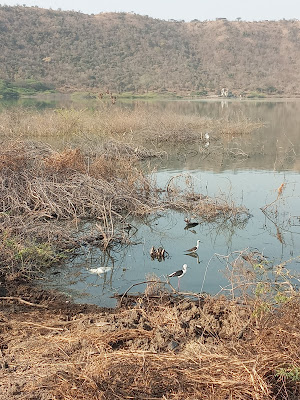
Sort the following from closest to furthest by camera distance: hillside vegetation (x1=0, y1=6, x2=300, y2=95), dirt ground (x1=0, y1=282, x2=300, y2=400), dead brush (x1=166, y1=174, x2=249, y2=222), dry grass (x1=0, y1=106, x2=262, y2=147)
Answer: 1. dirt ground (x1=0, y1=282, x2=300, y2=400)
2. dead brush (x1=166, y1=174, x2=249, y2=222)
3. dry grass (x1=0, y1=106, x2=262, y2=147)
4. hillside vegetation (x1=0, y1=6, x2=300, y2=95)

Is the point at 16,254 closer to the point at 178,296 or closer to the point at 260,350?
the point at 178,296

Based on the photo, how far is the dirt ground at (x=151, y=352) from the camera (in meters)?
3.26

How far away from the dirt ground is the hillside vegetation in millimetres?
50681

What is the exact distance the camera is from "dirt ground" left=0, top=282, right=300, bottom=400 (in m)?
3.26

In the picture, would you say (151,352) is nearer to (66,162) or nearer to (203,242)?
(203,242)

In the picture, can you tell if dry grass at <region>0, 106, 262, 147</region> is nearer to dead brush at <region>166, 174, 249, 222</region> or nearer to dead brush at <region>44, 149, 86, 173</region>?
dead brush at <region>44, 149, 86, 173</region>

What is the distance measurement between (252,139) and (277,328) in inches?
733

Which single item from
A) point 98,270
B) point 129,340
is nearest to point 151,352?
point 129,340

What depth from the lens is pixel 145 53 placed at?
71250 millimetres

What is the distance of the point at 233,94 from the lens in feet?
201

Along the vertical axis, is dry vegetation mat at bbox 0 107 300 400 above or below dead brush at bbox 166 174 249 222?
above

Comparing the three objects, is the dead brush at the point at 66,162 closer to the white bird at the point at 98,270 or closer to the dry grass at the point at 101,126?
the white bird at the point at 98,270

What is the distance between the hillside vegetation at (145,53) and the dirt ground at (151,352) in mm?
50681

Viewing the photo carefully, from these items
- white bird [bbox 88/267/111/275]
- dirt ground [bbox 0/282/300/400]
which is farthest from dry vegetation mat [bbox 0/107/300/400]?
white bird [bbox 88/267/111/275]
